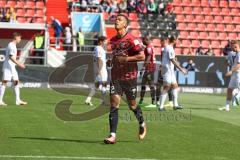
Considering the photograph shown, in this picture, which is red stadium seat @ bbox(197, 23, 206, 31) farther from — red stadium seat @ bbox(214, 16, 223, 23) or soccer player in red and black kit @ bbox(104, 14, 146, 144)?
soccer player in red and black kit @ bbox(104, 14, 146, 144)

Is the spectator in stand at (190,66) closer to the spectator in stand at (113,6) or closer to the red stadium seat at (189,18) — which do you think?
the spectator in stand at (113,6)

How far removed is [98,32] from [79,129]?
2671 centimetres

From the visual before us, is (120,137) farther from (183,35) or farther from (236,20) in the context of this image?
(236,20)

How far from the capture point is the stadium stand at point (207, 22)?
142ft

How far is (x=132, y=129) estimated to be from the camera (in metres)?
14.2

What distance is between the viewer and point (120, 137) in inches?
501

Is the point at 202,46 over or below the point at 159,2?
below

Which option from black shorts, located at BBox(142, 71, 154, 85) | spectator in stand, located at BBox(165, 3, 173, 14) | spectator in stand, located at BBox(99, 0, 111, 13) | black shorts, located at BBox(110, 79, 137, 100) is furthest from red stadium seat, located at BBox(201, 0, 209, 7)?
black shorts, located at BBox(110, 79, 137, 100)

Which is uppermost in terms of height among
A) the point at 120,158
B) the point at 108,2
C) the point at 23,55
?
the point at 108,2

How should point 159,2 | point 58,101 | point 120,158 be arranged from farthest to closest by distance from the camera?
point 159,2 → point 58,101 → point 120,158

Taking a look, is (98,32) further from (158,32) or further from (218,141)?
(218,141)

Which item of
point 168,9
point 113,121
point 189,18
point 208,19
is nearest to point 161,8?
point 168,9

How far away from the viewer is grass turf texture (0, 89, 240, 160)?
10.6m

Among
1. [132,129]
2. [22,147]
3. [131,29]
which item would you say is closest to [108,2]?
[131,29]
